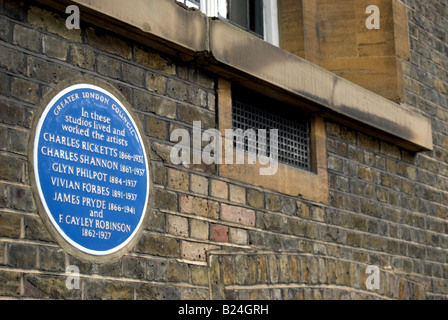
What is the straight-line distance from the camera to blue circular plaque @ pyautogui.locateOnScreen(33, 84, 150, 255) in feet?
15.0

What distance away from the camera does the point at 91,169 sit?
15.7ft

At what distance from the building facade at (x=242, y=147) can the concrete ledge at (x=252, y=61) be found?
0.05ft

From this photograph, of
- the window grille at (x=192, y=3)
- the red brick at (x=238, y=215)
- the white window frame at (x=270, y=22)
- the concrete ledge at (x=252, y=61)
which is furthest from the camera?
the white window frame at (x=270, y=22)

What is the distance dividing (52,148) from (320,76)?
9.08ft

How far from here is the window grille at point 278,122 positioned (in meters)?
6.20

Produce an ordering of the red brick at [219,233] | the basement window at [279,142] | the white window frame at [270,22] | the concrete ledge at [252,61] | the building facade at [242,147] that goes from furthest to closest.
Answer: the white window frame at [270,22]
the basement window at [279,142]
the red brick at [219,233]
the concrete ledge at [252,61]
the building facade at [242,147]

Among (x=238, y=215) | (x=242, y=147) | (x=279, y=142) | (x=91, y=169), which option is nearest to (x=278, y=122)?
(x=279, y=142)

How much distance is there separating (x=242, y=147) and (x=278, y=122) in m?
0.59

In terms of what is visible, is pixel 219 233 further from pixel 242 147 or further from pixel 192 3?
pixel 192 3

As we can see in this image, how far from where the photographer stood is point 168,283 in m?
5.18

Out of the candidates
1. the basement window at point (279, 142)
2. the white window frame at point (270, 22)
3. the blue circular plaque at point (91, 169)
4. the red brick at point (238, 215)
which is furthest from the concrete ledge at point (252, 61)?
the red brick at point (238, 215)

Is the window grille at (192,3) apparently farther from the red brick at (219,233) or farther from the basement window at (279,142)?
the red brick at (219,233)

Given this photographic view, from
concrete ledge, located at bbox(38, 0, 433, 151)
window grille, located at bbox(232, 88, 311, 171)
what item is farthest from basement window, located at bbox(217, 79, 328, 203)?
concrete ledge, located at bbox(38, 0, 433, 151)

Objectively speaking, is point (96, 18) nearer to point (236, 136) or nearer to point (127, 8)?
point (127, 8)
